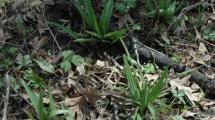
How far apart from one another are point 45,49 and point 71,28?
28 centimetres

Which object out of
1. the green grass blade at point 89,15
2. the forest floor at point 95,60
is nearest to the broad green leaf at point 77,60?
the forest floor at point 95,60

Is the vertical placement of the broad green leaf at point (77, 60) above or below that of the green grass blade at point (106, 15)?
below

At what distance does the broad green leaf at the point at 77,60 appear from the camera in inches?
112

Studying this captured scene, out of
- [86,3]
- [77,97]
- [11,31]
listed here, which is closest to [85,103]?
[77,97]

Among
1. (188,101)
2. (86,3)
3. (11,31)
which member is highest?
(86,3)

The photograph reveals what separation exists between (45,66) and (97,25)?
48 cm

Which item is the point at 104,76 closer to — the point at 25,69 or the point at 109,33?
the point at 109,33

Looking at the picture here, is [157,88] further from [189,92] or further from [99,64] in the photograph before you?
[99,64]

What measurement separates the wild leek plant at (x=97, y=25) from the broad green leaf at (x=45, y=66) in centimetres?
27

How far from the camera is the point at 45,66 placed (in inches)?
112

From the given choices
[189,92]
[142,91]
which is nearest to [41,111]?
[142,91]

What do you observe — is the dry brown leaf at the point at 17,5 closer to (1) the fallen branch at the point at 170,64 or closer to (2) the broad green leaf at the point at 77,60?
(2) the broad green leaf at the point at 77,60

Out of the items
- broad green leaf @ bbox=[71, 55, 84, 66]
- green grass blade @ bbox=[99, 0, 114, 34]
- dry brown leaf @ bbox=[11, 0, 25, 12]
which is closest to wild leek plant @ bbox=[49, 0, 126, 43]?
green grass blade @ bbox=[99, 0, 114, 34]

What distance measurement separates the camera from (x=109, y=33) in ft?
9.42
